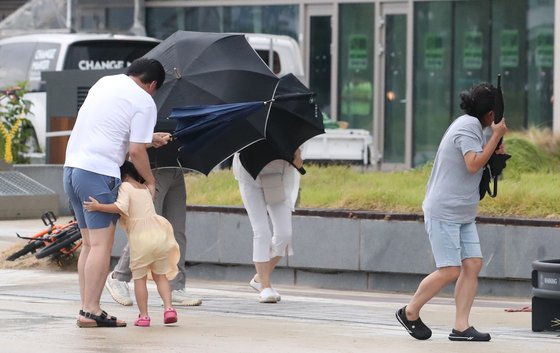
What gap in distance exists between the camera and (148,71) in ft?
33.3

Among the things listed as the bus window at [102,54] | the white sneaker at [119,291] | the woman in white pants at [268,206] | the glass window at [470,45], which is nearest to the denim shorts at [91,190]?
the white sneaker at [119,291]

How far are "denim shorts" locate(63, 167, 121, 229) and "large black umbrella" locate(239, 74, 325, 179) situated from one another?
6.79ft

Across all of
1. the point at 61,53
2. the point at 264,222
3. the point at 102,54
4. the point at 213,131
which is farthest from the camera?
the point at 102,54

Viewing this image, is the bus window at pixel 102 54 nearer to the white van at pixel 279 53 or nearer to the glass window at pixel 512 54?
the white van at pixel 279 53

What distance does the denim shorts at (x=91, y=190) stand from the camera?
9.90m

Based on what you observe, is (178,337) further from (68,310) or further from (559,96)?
(559,96)

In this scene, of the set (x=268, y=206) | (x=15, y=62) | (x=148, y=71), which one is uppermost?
(x=148, y=71)

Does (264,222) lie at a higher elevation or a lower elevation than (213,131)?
lower

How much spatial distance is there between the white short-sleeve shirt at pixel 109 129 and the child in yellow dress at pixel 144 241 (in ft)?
0.67

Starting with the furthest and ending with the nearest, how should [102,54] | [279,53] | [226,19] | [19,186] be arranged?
[226,19]
[279,53]
[102,54]
[19,186]

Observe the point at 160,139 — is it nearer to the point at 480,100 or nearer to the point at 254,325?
the point at 254,325

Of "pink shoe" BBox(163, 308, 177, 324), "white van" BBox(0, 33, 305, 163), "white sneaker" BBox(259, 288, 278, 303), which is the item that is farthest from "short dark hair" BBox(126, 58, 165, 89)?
"white van" BBox(0, 33, 305, 163)

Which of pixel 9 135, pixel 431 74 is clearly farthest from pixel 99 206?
pixel 431 74

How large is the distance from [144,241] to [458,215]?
205 cm
